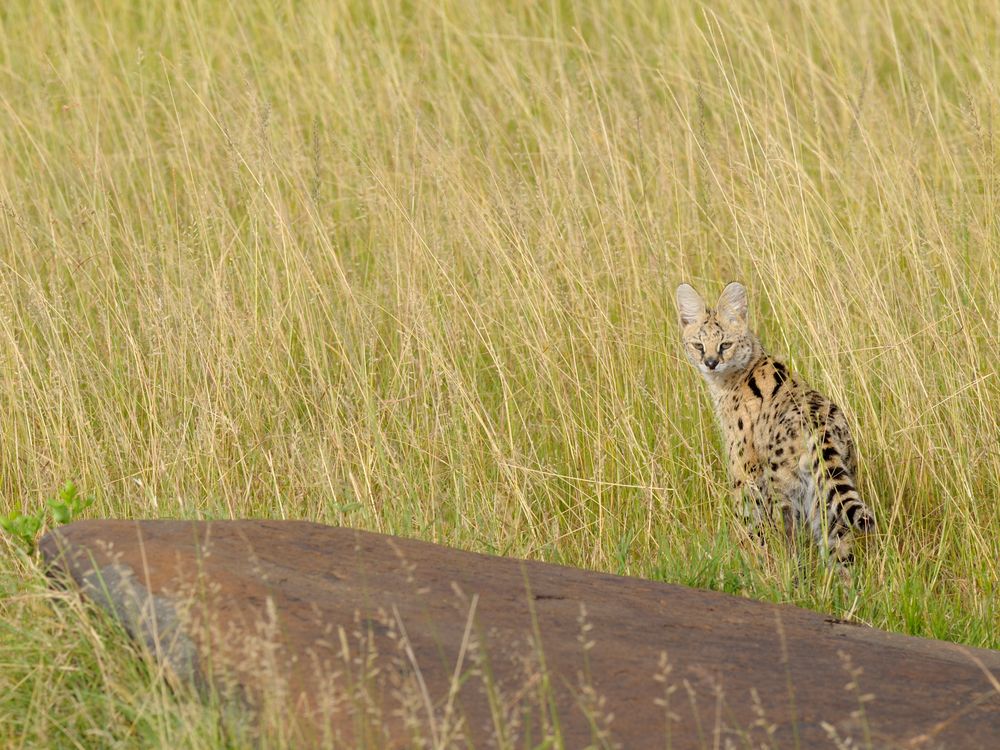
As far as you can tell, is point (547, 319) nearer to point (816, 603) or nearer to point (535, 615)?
point (816, 603)

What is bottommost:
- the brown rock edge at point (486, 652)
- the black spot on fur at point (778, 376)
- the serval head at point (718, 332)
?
the brown rock edge at point (486, 652)

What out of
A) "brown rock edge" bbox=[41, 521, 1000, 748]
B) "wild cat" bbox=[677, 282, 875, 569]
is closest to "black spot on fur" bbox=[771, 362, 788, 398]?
"wild cat" bbox=[677, 282, 875, 569]

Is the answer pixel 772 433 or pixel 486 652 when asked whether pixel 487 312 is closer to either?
pixel 772 433

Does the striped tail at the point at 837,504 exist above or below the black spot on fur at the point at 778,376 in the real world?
below

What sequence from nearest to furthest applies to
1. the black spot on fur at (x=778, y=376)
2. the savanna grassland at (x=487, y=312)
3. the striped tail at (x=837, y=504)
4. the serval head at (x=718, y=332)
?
1. the striped tail at (x=837, y=504)
2. the savanna grassland at (x=487, y=312)
3. the black spot on fur at (x=778, y=376)
4. the serval head at (x=718, y=332)

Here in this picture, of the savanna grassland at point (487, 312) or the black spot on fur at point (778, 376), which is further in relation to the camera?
the black spot on fur at point (778, 376)

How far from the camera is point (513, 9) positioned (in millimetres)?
8133

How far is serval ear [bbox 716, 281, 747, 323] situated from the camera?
208 inches

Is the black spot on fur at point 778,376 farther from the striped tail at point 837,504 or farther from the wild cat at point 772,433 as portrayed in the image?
the striped tail at point 837,504

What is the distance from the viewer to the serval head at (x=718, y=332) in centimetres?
523

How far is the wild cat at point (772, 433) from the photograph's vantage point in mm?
4551

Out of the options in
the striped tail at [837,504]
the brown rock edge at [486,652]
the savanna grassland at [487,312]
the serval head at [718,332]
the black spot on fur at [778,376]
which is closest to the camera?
the brown rock edge at [486,652]

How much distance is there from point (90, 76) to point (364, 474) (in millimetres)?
3763

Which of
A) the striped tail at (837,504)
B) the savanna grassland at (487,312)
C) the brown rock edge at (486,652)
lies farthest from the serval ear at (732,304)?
the brown rock edge at (486,652)
